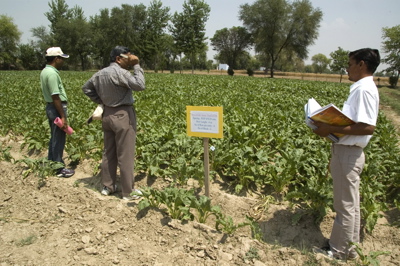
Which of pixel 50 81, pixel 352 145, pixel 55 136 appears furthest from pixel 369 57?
pixel 55 136

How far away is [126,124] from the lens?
3.81 m

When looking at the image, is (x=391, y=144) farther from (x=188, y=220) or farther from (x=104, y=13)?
(x=104, y=13)

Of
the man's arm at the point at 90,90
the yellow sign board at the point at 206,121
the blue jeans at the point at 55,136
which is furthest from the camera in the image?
the blue jeans at the point at 55,136

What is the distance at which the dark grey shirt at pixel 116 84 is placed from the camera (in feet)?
11.8

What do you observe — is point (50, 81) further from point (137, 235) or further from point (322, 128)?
point (322, 128)

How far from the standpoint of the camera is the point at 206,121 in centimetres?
356

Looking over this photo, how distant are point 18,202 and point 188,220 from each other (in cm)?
262

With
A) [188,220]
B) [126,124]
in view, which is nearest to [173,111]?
[126,124]

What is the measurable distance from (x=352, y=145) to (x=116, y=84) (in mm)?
2836

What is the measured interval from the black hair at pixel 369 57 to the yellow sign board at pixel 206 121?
154cm

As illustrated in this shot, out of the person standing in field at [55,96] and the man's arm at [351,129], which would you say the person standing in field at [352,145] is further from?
the person standing in field at [55,96]

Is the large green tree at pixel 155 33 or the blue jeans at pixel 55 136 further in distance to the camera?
the large green tree at pixel 155 33

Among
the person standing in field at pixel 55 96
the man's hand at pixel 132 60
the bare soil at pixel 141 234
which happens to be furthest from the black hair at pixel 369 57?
the person standing in field at pixel 55 96

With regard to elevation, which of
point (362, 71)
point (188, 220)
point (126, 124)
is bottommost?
point (188, 220)
